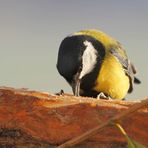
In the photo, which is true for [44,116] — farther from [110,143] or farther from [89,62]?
[89,62]

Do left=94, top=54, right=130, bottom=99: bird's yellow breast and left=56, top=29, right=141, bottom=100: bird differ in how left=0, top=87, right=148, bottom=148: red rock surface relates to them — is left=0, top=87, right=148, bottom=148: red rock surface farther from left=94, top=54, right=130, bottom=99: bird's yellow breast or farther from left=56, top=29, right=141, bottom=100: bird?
left=94, top=54, right=130, bottom=99: bird's yellow breast

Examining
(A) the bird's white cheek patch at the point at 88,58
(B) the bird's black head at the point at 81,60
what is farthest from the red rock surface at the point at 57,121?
(A) the bird's white cheek patch at the point at 88,58

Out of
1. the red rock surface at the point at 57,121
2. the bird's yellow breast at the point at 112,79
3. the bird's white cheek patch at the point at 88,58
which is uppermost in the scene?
the red rock surface at the point at 57,121

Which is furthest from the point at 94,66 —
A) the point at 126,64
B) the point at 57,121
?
the point at 57,121

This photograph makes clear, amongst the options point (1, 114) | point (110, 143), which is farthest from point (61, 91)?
point (110, 143)

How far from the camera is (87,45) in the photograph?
4.85 m

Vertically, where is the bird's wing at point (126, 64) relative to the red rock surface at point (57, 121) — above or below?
below

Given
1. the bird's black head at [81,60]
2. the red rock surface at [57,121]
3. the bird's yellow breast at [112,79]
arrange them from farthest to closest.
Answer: the bird's yellow breast at [112,79] → the bird's black head at [81,60] → the red rock surface at [57,121]

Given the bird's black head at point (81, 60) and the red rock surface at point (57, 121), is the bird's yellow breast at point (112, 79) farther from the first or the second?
the red rock surface at point (57, 121)

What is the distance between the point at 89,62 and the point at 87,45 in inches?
8.6

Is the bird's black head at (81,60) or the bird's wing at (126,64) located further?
the bird's wing at (126,64)

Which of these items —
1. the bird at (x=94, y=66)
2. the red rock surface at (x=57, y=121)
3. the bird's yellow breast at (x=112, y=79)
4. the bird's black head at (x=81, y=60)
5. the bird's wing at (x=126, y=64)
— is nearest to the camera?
the red rock surface at (x=57, y=121)

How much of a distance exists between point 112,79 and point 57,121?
311 centimetres

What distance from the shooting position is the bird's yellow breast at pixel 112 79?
455cm
